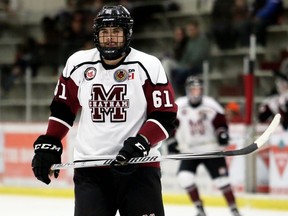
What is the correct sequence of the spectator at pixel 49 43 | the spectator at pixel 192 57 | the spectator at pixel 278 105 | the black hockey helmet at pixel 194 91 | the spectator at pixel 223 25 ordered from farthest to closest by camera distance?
the spectator at pixel 49 43 < the spectator at pixel 223 25 < the spectator at pixel 192 57 < the spectator at pixel 278 105 < the black hockey helmet at pixel 194 91

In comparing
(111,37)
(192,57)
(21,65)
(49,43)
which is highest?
(49,43)

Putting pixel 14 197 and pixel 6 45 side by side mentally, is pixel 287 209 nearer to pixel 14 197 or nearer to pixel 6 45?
pixel 14 197

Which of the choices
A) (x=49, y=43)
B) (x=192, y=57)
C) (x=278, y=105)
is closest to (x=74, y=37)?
(x=49, y=43)

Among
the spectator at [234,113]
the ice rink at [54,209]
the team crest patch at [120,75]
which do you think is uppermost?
the spectator at [234,113]

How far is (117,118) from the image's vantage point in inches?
142

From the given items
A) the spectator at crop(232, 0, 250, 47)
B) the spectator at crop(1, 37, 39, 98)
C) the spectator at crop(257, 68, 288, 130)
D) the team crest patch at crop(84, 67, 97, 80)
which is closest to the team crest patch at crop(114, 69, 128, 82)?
the team crest patch at crop(84, 67, 97, 80)

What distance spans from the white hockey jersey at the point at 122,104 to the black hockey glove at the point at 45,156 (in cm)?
13

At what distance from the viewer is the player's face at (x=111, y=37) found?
3.62m

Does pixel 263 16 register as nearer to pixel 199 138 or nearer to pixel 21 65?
pixel 199 138

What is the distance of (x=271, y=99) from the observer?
9477mm

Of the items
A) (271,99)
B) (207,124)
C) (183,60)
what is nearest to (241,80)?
(271,99)

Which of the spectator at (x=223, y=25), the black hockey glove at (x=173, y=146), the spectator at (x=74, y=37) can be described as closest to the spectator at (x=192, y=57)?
the spectator at (x=223, y=25)

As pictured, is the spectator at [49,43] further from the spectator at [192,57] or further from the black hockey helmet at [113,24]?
the black hockey helmet at [113,24]

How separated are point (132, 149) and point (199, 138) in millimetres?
4644
